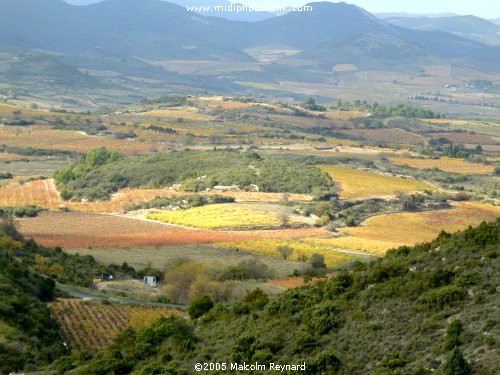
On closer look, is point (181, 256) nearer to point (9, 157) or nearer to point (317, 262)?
point (317, 262)

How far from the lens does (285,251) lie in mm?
72688

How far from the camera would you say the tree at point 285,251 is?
72250 mm

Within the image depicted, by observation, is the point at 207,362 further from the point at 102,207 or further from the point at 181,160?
the point at 181,160

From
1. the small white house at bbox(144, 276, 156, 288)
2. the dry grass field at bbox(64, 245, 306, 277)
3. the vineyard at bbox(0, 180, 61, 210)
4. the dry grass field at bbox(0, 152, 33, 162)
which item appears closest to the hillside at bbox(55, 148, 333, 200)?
the vineyard at bbox(0, 180, 61, 210)

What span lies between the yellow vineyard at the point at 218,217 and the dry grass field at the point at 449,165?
1970 inches

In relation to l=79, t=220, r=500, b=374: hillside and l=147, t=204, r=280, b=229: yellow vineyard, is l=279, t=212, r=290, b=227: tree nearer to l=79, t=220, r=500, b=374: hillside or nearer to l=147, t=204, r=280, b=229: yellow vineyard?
l=147, t=204, r=280, b=229: yellow vineyard

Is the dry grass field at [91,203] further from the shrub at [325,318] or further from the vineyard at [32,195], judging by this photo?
the shrub at [325,318]

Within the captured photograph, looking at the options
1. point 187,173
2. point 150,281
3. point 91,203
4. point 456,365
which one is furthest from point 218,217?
point 456,365

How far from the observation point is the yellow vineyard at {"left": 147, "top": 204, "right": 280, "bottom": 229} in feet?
299

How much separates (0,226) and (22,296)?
2693cm

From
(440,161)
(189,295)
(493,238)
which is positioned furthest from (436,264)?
(440,161)

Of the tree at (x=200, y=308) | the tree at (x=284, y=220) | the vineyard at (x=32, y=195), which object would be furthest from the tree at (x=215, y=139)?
the tree at (x=200, y=308)

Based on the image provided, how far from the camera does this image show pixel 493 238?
101 feet

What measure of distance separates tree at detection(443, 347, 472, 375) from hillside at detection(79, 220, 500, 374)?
2 centimetres
